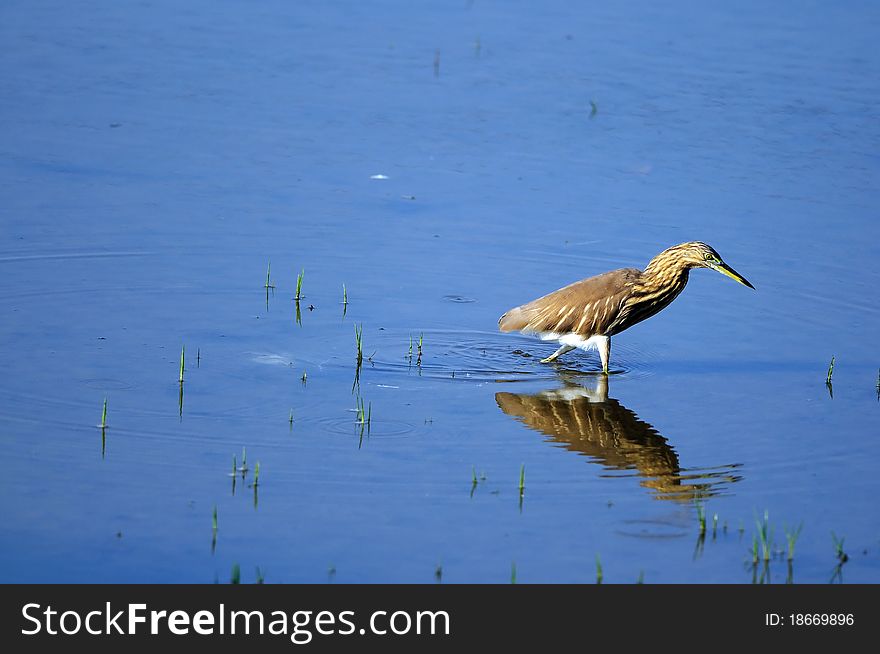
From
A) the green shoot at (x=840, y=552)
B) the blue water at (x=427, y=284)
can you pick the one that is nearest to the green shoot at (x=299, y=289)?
the blue water at (x=427, y=284)

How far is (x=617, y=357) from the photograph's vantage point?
11.4 metres

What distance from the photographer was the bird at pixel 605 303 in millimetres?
10883

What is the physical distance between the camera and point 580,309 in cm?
1088

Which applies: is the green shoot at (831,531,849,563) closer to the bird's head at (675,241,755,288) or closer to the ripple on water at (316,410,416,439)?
the ripple on water at (316,410,416,439)

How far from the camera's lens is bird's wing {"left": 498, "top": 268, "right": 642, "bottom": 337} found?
35.6 ft

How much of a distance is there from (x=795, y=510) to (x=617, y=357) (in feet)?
10.5

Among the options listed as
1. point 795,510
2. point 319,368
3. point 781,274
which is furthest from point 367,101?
point 795,510

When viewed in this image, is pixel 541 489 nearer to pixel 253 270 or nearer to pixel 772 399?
pixel 772 399

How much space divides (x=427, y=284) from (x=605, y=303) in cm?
197

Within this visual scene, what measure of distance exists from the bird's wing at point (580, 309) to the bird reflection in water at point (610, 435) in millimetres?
429

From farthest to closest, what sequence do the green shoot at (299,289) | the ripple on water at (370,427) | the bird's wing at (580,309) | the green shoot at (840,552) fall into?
the green shoot at (299,289) < the bird's wing at (580,309) < the ripple on water at (370,427) < the green shoot at (840,552)

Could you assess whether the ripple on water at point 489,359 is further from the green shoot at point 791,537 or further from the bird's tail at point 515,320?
the green shoot at point 791,537

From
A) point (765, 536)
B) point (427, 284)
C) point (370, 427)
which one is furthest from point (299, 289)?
point (765, 536)

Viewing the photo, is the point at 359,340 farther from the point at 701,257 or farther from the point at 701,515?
the point at 701,515
